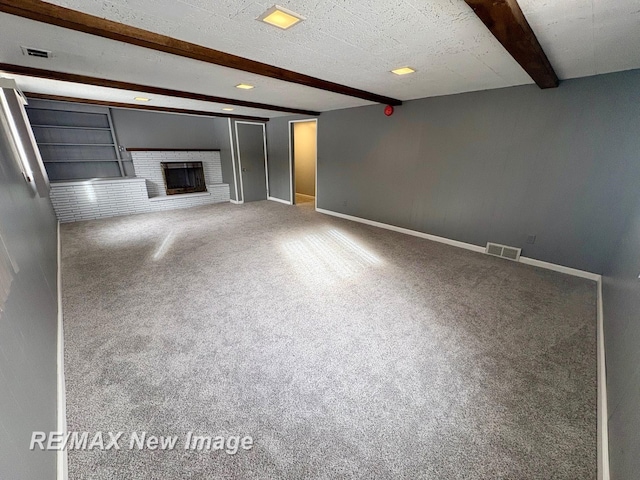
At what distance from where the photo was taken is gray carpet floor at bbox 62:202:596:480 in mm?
1203

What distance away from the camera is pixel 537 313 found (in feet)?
7.52

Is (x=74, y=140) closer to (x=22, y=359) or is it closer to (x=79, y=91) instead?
(x=79, y=91)

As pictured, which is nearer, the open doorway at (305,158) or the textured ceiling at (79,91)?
the textured ceiling at (79,91)

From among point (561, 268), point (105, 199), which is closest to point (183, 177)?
point (105, 199)

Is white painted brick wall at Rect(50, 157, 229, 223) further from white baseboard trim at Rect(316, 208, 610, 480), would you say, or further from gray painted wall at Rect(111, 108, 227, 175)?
white baseboard trim at Rect(316, 208, 610, 480)

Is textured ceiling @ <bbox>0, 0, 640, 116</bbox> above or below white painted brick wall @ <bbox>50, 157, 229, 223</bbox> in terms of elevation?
above

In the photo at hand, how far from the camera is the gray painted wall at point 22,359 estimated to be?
79 cm

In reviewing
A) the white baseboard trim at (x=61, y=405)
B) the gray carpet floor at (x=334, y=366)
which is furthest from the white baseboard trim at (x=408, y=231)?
the white baseboard trim at (x=61, y=405)

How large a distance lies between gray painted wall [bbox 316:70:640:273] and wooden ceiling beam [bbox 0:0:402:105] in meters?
2.26

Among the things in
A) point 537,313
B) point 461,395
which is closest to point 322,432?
point 461,395

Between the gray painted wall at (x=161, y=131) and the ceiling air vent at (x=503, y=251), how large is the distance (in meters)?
6.47

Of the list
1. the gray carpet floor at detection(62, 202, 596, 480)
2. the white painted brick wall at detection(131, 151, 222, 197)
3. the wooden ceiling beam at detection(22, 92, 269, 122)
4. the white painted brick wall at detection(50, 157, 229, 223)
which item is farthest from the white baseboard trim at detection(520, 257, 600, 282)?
the white painted brick wall at detection(131, 151, 222, 197)

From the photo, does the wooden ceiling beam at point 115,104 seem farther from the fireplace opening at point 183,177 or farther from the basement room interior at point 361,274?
the fireplace opening at point 183,177

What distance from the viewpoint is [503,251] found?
3.44 m
